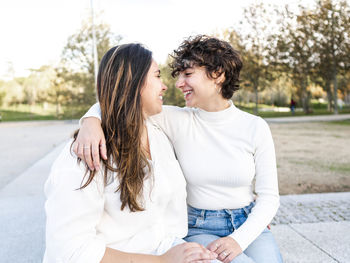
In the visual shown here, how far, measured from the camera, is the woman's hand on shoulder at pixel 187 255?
1662 millimetres

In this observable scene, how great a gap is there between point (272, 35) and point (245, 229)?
29590mm

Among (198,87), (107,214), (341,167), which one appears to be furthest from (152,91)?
(341,167)

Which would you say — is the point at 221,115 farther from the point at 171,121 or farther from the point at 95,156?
the point at 95,156

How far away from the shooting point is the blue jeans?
2160mm

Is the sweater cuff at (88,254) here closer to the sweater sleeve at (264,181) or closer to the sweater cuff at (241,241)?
the sweater cuff at (241,241)

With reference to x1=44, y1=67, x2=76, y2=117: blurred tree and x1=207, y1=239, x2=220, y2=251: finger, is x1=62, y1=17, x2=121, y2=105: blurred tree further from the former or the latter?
x1=207, y1=239, x2=220, y2=251: finger

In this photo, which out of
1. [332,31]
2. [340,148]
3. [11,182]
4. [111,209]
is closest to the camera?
[111,209]

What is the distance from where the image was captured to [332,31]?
25.3 meters

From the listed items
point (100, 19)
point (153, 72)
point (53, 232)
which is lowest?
point (53, 232)

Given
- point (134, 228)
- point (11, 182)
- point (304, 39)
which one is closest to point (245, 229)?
point (134, 228)

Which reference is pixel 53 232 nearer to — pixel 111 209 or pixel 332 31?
pixel 111 209

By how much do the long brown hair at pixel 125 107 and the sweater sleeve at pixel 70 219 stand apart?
192mm

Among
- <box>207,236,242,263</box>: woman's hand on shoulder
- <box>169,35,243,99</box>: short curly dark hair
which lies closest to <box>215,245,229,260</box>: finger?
<box>207,236,242,263</box>: woman's hand on shoulder

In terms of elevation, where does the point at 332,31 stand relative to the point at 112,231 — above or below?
above
